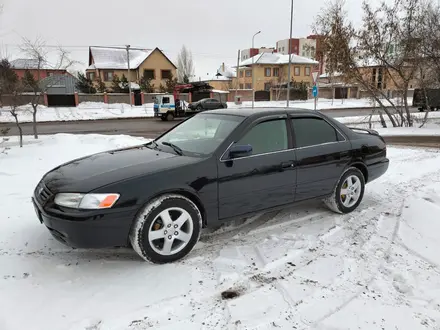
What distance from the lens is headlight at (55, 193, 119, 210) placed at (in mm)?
3086

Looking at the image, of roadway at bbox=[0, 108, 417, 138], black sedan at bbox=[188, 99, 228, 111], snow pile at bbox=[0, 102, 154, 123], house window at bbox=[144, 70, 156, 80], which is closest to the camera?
roadway at bbox=[0, 108, 417, 138]

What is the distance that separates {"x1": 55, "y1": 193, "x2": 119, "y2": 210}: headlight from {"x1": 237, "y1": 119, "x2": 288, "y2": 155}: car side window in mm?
1515

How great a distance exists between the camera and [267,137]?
412cm

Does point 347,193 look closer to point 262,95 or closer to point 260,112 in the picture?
point 260,112

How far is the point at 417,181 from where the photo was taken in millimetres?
6285

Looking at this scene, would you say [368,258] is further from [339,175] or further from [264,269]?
[339,175]

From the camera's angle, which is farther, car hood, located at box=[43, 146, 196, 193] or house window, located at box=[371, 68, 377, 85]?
house window, located at box=[371, 68, 377, 85]

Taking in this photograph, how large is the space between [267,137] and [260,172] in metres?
0.47

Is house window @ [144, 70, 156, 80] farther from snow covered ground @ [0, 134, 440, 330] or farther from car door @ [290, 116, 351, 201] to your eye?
car door @ [290, 116, 351, 201]

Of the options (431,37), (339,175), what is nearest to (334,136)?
(339,175)

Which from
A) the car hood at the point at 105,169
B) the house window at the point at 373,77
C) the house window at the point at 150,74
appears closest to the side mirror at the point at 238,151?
the car hood at the point at 105,169

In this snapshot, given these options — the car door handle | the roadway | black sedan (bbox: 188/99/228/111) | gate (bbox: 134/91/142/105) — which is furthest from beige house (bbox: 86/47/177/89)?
the car door handle

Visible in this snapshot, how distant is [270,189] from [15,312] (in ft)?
8.83

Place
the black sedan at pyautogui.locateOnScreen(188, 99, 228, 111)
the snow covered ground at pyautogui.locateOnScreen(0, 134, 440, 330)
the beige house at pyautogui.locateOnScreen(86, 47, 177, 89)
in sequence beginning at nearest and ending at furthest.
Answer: the snow covered ground at pyautogui.locateOnScreen(0, 134, 440, 330) < the black sedan at pyautogui.locateOnScreen(188, 99, 228, 111) < the beige house at pyautogui.locateOnScreen(86, 47, 177, 89)
